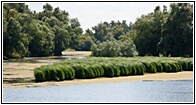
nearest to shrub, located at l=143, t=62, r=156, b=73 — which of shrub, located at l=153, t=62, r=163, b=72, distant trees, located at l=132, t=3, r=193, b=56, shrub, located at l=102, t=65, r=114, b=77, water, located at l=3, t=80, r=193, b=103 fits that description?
shrub, located at l=153, t=62, r=163, b=72

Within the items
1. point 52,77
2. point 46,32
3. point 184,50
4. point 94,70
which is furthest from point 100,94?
point 46,32

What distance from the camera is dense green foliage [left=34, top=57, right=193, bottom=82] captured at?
2830 cm

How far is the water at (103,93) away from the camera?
20062mm

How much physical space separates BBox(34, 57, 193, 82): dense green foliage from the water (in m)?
2.58

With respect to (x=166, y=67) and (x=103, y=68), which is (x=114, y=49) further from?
(x=103, y=68)

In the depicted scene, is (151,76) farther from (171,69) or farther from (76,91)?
(76,91)

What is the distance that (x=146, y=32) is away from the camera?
208ft

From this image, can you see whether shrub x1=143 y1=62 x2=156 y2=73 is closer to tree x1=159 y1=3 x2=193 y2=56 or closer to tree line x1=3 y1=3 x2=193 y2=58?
tree line x1=3 y1=3 x2=193 y2=58

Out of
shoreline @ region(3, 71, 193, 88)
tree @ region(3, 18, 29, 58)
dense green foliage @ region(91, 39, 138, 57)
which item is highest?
tree @ region(3, 18, 29, 58)

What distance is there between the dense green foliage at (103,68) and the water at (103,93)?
258cm

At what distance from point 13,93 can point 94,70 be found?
10.1 meters

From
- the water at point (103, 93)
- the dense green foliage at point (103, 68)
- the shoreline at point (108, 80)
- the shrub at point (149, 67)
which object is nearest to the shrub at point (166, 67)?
the dense green foliage at point (103, 68)

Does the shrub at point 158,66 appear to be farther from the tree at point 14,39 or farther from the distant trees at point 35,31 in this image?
the tree at point 14,39

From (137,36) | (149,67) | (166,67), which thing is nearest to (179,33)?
(137,36)
